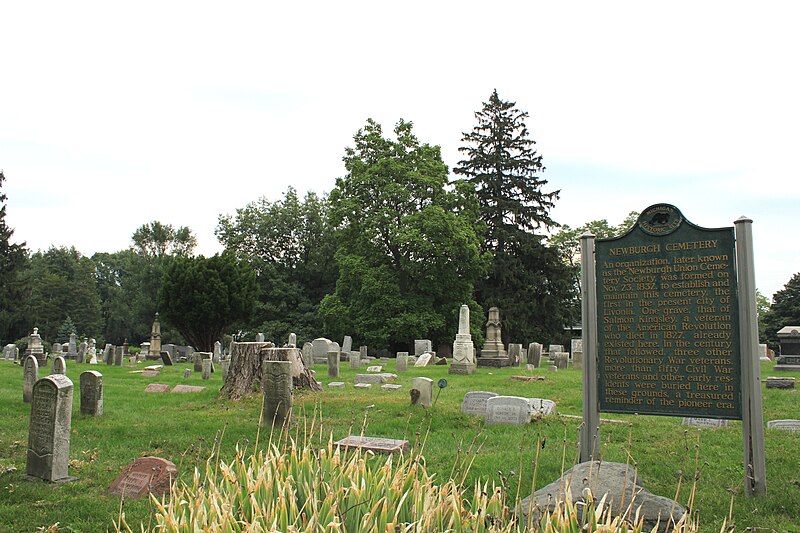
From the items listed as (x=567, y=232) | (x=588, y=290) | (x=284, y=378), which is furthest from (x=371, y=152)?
(x=588, y=290)

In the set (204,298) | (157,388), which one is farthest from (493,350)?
(204,298)

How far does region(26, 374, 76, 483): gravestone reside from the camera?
692 cm

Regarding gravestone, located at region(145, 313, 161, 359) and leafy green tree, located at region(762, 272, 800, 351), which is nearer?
gravestone, located at region(145, 313, 161, 359)

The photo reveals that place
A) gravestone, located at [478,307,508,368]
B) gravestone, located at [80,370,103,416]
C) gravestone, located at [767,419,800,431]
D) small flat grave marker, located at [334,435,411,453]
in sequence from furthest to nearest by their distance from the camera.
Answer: gravestone, located at [478,307,508,368]
gravestone, located at [80,370,103,416]
gravestone, located at [767,419,800,431]
small flat grave marker, located at [334,435,411,453]

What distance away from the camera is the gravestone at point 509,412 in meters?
10.3

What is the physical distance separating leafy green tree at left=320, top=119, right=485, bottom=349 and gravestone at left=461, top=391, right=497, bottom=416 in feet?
79.2

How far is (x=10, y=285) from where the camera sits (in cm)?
4838

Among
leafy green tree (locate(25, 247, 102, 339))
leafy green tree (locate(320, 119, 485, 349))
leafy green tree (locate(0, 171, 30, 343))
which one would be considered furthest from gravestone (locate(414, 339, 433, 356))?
leafy green tree (locate(25, 247, 102, 339))

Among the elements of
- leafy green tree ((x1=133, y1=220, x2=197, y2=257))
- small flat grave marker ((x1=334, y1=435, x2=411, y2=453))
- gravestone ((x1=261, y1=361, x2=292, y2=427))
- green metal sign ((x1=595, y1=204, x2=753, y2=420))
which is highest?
leafy green tree ((x1=133, y1=220, x2=197, y2=257))

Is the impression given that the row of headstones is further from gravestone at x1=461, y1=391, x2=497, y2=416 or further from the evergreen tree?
the evergreen tree

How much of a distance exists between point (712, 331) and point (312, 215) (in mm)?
47462

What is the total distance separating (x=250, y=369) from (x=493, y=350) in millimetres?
15946

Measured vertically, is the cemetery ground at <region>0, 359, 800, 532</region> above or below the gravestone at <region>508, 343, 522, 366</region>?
below

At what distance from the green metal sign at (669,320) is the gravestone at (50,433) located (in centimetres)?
613
